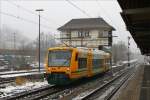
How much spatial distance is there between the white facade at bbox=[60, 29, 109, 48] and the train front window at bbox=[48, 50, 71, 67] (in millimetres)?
60217

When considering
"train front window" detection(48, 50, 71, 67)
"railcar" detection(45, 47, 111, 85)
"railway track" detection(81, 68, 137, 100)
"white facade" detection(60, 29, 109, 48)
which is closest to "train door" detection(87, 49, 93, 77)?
"railway track" detection(81, 68, 137, 100)

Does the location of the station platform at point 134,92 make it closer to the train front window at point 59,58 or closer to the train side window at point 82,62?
the train side window at point 82,62

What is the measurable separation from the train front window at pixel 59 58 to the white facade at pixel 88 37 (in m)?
60.2

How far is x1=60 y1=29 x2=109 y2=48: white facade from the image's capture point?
88.2m

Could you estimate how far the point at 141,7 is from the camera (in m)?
19.2

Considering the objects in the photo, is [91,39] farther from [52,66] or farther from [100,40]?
[52,66]

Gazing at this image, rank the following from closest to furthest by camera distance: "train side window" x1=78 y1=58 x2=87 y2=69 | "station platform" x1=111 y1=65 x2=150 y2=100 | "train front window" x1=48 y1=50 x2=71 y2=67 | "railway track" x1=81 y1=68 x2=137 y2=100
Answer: "station platform" x1=111 y1=65 x2=150 y2=100
"railway track" x1=81 y1=68 x2=137 y2=100
"train front window" x1=48 y1=50 x2=71 y2=67
"train side window" x1=78 y1=58 x2=87 y2=69

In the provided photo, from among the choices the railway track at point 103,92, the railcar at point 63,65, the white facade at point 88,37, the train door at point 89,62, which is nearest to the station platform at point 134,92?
the railway track at point 103,92

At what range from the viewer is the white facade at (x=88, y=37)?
3472 inches

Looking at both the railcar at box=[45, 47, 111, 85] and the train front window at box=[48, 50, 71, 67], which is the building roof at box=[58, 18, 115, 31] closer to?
the railcar at box=[45, 47, 111, 85]

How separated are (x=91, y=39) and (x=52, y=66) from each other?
68.1 m

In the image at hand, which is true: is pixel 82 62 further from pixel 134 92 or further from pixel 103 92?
pixel 134 92

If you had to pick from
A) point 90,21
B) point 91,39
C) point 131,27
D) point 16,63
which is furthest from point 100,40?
point 131,27

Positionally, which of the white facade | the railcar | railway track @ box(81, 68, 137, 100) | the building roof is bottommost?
railway track @ box(81, 68, 137, 100)
